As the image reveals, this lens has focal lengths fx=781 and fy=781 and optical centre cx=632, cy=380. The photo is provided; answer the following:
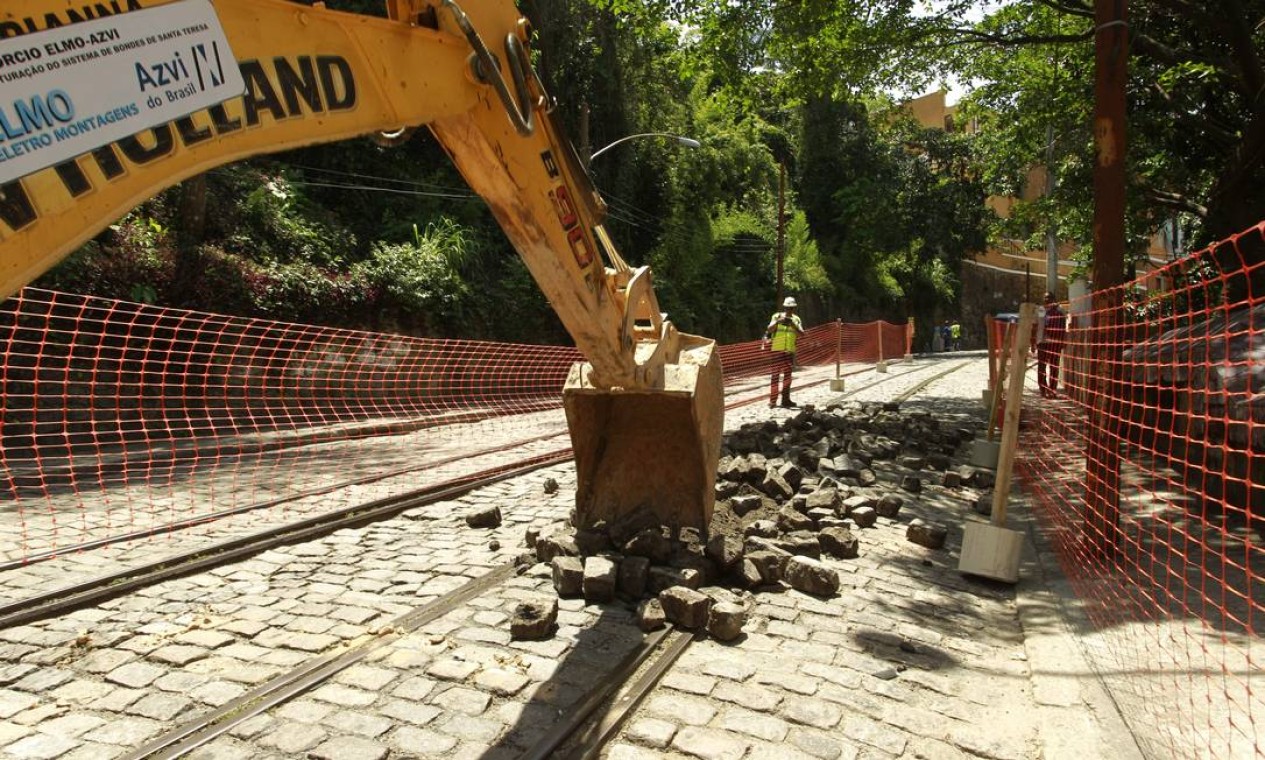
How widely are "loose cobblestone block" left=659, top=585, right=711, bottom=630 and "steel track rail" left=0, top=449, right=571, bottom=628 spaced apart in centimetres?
304

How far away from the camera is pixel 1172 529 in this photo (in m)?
5.36

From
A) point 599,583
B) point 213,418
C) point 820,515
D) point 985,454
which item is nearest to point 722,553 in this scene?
point 599,583

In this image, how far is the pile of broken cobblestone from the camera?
4219 millimetres

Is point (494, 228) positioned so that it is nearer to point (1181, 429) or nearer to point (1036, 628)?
point (1181, 429)

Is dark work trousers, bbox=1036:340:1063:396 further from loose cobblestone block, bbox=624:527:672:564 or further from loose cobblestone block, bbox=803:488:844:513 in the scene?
loose cobblestone block, bbox=624:527:672:564

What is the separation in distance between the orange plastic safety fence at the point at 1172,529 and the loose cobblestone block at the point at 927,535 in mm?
827

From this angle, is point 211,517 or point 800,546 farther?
point 211,517

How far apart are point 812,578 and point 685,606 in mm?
1012

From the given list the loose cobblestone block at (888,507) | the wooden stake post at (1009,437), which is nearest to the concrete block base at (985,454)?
the loose cobblestone block at (888,507)

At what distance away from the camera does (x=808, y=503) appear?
6.27m

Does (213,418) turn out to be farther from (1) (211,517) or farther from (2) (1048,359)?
(2) (1048,359)

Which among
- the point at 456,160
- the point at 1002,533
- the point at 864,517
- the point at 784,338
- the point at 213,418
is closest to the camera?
the point at 456,160

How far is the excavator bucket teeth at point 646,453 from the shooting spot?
17.0ft

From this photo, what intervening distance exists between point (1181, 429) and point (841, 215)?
37.4 m
